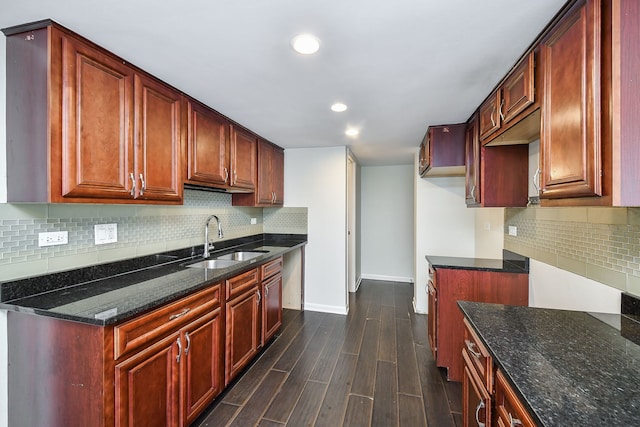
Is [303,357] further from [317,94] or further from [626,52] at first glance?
[626,52]

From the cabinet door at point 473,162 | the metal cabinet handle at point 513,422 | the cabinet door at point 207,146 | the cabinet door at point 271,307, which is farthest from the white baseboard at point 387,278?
the metal cabinet handle at point 513,422

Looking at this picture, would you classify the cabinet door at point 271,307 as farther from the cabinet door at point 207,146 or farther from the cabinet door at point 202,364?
the cabinet door at point 207,146

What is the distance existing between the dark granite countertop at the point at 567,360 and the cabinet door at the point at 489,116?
1212mm

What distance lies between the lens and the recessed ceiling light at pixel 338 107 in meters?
2.18

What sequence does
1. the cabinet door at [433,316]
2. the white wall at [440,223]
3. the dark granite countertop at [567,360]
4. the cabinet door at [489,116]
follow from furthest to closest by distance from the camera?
the white wall at [440,223] < the cabinet door at [433,316] < the cabinet door at [489,116] < the dark granite countertop at [567,360]

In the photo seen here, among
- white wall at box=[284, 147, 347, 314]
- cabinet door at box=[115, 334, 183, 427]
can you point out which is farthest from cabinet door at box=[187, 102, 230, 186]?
white wall at box=[284, 147, 347, 314]

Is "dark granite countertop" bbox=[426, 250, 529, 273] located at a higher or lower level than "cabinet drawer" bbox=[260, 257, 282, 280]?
higher

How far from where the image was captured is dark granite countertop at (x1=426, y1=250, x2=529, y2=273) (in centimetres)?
216

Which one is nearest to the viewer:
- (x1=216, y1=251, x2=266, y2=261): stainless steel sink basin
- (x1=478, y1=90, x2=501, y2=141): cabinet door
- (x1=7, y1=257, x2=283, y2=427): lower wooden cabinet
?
(x1=7, y1=257, x2=283, y2=427): lower wooden cabinet

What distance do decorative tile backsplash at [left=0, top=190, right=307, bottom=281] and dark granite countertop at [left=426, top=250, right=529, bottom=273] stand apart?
7.28ft

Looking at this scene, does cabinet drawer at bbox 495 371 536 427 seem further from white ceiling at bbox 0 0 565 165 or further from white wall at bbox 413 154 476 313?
white wall at bbox 413 154 476 313

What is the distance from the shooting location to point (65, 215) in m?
1.58

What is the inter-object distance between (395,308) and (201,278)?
2831mm

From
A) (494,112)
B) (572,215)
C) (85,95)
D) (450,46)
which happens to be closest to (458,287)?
(572,215)
